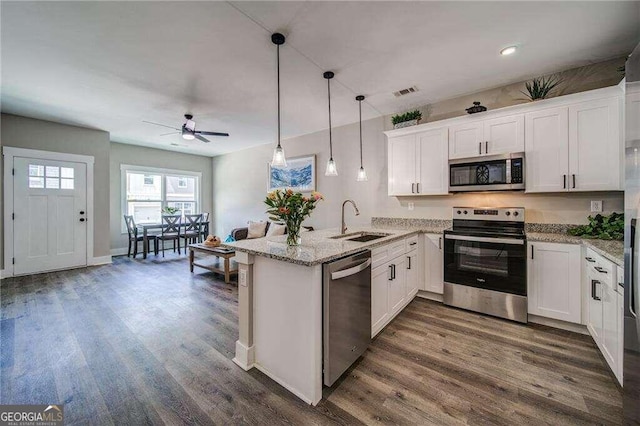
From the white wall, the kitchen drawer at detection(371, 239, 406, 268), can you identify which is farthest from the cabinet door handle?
the kitchen drawer at detection(371, 239, 406, 268)

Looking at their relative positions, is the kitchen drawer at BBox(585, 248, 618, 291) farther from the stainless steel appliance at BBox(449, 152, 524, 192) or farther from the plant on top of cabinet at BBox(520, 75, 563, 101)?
the plant on top of cabinet at BBox(520, 75, 563, 101)

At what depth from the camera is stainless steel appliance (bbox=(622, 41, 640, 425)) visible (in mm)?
1106

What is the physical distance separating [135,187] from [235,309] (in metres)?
5.34

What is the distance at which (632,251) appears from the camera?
114 centimetres

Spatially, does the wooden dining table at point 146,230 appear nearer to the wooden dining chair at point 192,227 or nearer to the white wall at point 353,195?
the wooden dining chair at point 192,227

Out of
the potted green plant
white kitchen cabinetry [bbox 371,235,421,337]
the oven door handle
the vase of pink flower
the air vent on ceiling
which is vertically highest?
the air vent on ceiling

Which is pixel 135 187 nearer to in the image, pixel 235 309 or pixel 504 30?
pixel 235 309

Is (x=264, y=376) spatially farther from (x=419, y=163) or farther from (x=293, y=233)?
(x=419, y=163)

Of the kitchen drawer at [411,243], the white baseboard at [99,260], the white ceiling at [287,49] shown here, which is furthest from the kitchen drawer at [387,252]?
the white baseboard at [99,260]

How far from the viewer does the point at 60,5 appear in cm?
188

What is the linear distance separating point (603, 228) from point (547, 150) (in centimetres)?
92

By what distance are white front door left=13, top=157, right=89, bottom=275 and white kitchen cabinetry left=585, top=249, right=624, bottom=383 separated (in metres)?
7.43

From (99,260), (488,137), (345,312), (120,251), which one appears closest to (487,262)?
(488,137)

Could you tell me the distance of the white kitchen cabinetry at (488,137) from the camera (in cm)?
285
